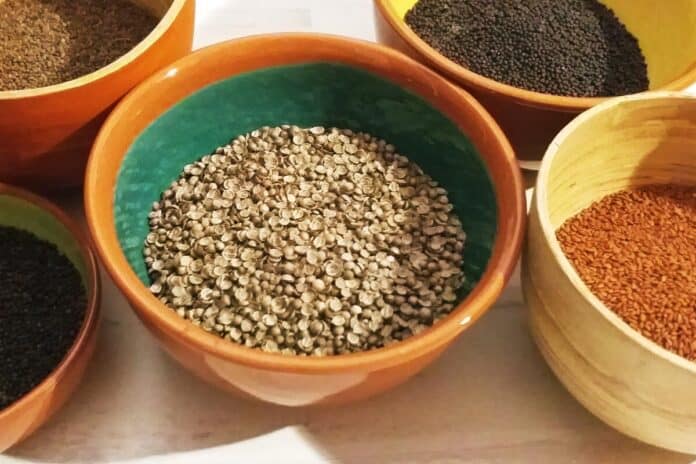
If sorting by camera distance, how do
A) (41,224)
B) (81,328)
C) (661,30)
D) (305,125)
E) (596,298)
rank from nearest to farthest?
(596,298) → (81,328) → (41,224) → (305,125) → (661,30)

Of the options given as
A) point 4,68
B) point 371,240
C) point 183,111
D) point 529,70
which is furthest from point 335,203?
point 4,68

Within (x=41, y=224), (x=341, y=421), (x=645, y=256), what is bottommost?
(x=341, y=421)

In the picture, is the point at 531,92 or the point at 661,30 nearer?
the point at 531,92

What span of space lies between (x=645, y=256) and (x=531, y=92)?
249 millimetres

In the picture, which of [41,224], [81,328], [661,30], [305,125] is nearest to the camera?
[81,328]

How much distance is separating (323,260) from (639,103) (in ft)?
1.37

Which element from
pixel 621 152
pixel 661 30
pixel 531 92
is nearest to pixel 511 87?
pixel 531 92

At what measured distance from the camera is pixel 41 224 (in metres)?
1.00

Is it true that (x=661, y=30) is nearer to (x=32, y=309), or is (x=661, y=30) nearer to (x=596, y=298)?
(x=596, y=298)

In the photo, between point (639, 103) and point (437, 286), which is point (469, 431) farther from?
point (639, 103)

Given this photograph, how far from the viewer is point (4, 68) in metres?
1.07

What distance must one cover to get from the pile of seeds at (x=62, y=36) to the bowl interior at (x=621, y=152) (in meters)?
0.60

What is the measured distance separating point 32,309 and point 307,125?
43 cm

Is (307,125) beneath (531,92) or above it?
beneath
